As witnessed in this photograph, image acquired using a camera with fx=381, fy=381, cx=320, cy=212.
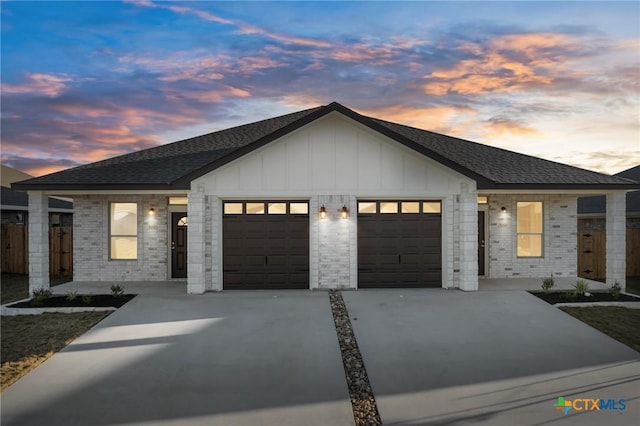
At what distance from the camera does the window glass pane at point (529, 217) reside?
516 inches

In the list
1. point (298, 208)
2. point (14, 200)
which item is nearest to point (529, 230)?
point (298, 208)

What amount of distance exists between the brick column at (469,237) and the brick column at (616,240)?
14.1 ft

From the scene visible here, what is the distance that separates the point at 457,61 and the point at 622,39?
15.6 feet

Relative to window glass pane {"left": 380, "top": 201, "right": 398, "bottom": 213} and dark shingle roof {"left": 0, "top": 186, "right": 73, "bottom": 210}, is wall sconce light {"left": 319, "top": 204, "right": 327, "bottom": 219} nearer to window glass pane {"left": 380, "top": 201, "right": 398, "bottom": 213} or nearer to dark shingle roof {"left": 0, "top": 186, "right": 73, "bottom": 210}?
window glass pane {"left": 380, "top": 201, "right": 398, "bottom": 213}

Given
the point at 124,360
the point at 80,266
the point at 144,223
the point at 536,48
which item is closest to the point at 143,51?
the point at 144,223

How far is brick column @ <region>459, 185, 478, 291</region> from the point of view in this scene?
35.1 feet

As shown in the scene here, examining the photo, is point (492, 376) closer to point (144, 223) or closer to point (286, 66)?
point (144, 223)

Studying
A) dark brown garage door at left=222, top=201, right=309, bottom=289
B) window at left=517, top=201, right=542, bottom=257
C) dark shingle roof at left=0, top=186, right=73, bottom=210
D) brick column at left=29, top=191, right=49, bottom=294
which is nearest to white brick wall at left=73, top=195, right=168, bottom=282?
brick column at left=29, top=191, right=49, bottom=294

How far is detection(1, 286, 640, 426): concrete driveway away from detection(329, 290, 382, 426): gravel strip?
0.11 metres

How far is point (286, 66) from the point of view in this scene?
50.1 ft

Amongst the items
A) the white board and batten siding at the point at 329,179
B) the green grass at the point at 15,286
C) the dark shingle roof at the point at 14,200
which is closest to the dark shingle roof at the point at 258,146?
the white board and batten siding at the point at 329,179

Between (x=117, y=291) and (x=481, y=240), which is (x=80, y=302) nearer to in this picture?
(x=117, y=291)

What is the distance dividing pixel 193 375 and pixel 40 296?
7.00 m

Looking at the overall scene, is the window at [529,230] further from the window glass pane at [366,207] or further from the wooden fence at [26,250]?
Result: the wooden fence at [26,250]
